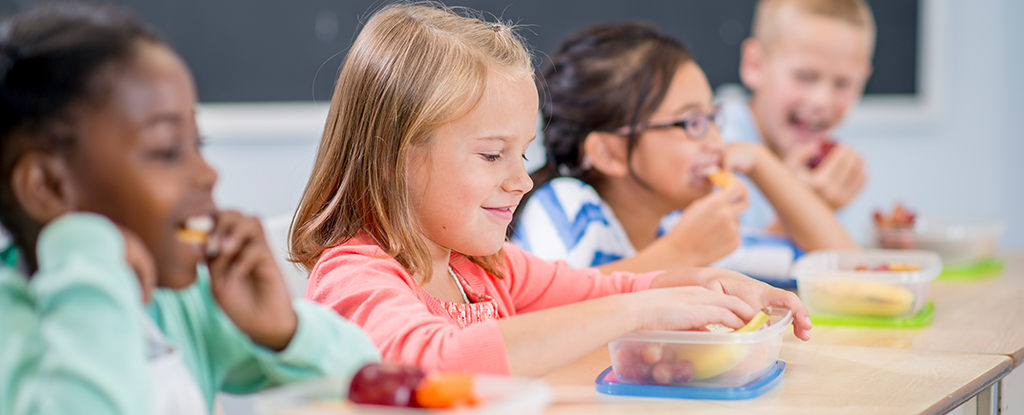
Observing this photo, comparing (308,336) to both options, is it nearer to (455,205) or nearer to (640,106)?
(455,205)

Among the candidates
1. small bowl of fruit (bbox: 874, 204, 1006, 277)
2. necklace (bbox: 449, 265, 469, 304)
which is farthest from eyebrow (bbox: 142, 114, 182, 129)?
small bowl of fruit (bbox: 874, 204, 1006, 277)

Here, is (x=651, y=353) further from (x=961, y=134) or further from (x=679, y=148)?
(x=961, y=134)

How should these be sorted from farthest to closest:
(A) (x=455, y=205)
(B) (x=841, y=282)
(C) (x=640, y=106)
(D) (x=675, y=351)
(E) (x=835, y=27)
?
(E) (x=835, y=27)
(C) (x=640, y=106)
(B) (x=841, y=282)
(A) (x=455, y=205)
(D) (x=675, y=351)

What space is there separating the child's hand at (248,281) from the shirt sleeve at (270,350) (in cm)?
1

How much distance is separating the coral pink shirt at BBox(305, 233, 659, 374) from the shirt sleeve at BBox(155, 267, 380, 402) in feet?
0.27

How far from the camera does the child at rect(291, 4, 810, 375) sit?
0.77 meters

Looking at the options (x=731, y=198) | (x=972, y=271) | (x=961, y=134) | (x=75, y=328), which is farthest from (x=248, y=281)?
(x=961, y=134)

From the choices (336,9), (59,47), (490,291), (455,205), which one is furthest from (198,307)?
(336,9)

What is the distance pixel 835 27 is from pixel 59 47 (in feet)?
6.65

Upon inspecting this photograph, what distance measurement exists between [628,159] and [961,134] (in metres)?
2.42

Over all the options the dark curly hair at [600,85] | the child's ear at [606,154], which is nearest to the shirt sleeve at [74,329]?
the dark curly hair at [600,85]

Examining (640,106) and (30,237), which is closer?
(30,237)

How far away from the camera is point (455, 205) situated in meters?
0.86

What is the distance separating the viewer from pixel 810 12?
7.14 ft
